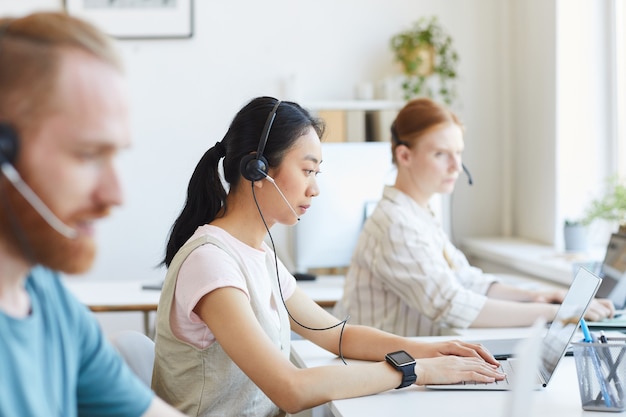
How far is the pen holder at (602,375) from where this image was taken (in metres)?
1.45

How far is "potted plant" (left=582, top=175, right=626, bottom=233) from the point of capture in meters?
3.00

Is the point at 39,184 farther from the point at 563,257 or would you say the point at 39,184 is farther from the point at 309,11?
the point at 309,11

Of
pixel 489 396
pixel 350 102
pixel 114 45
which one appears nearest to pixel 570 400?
pixel 489 396

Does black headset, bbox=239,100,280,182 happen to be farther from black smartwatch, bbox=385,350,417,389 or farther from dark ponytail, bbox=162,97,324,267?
black smartwatch, bbox=385,350,417,389

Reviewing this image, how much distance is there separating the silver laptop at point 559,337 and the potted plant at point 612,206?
3.89ft

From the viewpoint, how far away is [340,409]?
1.47 metres

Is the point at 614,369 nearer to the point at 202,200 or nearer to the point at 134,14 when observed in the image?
the point at 202,200

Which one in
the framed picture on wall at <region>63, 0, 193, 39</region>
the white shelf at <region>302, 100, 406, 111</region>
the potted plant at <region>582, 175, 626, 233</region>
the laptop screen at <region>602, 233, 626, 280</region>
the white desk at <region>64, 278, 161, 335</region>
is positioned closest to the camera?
the laptop screen at <region>602, 233, 626, 280</region>

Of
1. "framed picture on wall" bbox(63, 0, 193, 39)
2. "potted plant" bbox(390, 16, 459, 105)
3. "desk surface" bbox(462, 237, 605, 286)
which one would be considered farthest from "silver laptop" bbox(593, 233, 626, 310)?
"framed picture on wall" bbox(63, 0, 193, 39)

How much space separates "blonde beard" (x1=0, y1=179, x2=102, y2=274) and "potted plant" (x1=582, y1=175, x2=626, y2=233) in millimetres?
2256

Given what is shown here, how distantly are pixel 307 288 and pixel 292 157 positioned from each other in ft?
4.85

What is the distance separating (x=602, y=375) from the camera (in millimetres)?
1467

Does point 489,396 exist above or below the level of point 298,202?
below

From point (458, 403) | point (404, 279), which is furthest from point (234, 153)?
point (404, 279)
